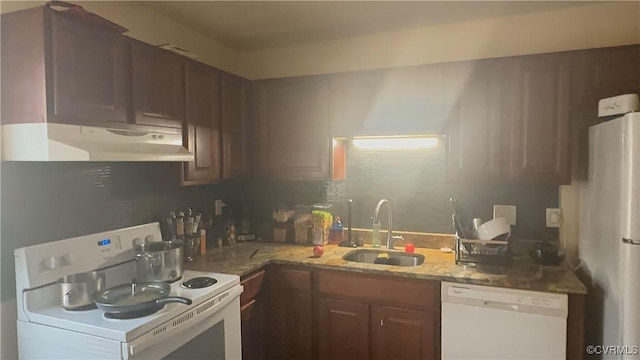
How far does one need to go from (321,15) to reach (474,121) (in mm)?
1159

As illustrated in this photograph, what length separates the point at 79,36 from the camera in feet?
5.88

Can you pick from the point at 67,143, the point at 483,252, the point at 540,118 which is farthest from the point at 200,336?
the point at 540,118

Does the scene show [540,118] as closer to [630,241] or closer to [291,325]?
[630,241]

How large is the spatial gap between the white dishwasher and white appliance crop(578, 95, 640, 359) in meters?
0.21

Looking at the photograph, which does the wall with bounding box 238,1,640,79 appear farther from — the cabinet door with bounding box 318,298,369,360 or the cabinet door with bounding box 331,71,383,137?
the cabinet door with bounding box 318,298,369,360

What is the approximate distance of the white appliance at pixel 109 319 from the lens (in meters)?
1.58

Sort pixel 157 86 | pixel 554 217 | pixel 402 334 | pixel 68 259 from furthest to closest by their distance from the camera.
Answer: pixel 554 217
pixel 402 334
pixel 157 86
pixel 68 259

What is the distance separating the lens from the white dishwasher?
2000 mm

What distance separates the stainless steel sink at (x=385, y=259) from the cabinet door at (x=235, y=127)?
100 cm

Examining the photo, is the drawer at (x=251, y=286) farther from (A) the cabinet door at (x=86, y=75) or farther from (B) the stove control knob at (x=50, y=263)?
(A) the cabinet door at (x=86, y=75)

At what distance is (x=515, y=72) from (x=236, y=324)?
2.11 metres

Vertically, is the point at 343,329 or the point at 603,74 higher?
the point at 603,74

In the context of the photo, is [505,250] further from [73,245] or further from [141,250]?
[73,245]

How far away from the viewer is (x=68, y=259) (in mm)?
1893
